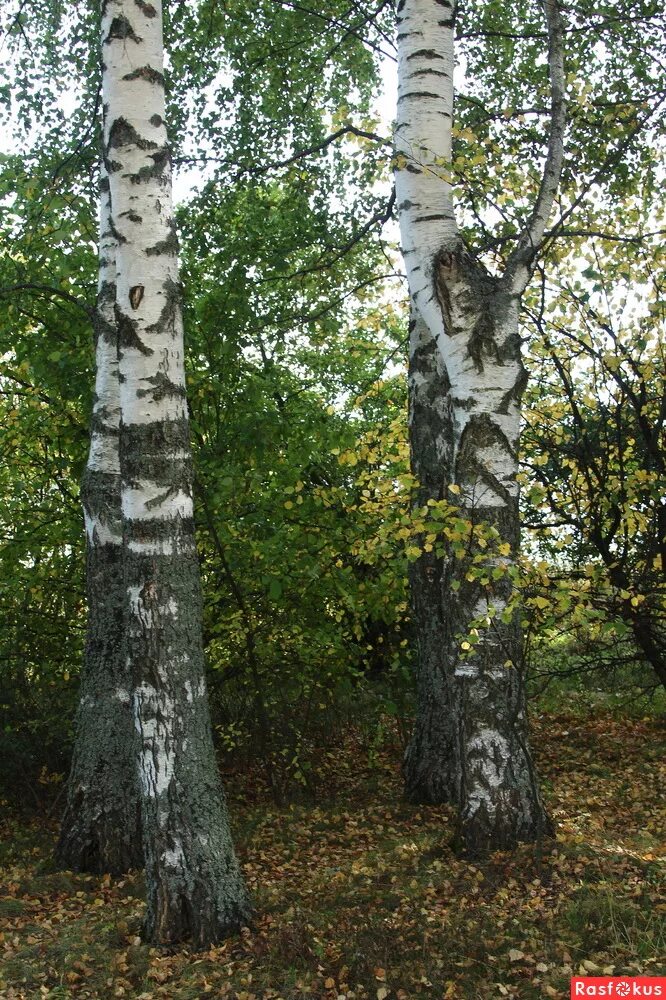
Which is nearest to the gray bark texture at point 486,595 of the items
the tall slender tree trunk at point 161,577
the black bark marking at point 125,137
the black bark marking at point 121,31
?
the tall slender tree trunk at point 161,577

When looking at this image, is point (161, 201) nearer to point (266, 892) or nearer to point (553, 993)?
point (266, 892)

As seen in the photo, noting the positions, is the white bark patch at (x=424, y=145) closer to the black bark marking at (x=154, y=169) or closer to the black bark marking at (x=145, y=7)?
the black bark marking at (x=154, y=169)

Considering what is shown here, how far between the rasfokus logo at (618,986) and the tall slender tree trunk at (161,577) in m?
1.60

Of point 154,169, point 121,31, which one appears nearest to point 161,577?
point 154,169

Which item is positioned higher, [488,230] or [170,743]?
[488,230]

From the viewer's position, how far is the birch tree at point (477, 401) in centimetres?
485

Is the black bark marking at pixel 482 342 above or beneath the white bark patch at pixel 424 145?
beneath

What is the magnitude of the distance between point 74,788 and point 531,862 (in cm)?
283

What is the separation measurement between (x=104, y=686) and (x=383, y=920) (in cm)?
233

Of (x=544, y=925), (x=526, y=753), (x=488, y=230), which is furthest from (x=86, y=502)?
(x=488, y=230)

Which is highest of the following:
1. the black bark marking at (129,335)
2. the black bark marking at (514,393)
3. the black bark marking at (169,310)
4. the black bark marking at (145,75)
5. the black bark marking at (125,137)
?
the black bark marking at (145,75)

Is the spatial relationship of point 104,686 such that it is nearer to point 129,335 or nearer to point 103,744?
point 103,744

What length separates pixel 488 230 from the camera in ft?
25.7

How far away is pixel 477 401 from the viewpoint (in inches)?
193
